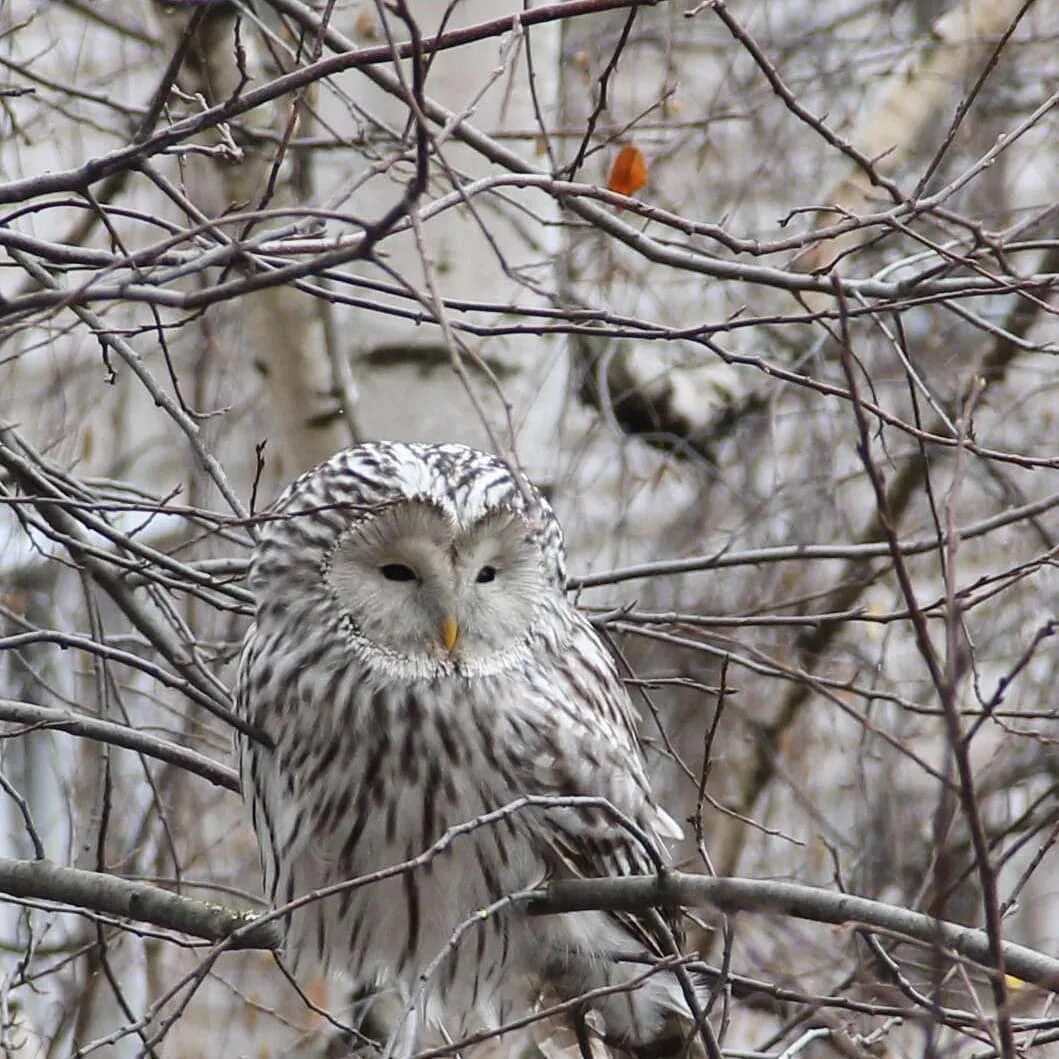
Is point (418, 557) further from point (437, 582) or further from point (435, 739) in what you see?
point (435, 739)

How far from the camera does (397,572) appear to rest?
3205 mm

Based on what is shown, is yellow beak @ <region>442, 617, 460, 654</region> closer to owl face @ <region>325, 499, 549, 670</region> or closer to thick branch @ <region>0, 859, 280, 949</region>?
owl face @ <region>325, 499, 549, 670</region>

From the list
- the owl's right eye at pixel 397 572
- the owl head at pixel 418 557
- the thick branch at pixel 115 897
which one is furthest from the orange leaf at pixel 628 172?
the thick branch at pixel 115 897

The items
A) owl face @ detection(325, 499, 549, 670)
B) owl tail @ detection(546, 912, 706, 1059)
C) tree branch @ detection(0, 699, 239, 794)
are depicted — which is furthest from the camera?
owl tail @ detection(546, 912, 706, 1059)

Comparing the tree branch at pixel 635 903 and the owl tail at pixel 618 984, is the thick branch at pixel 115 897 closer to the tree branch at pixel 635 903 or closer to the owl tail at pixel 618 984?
the tree branch at pixel 635 903

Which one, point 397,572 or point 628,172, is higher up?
point 628,172

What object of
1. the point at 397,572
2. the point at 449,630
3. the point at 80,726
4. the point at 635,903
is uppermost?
the point at 397,572

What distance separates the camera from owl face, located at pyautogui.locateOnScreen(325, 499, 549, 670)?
3.12m

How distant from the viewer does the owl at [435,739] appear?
3158mm

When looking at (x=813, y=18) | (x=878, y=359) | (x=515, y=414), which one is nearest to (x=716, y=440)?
(x=878, y=359)

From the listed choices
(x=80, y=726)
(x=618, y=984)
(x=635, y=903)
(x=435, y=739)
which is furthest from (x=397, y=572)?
(x=635, y=903)

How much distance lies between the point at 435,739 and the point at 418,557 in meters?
0.31

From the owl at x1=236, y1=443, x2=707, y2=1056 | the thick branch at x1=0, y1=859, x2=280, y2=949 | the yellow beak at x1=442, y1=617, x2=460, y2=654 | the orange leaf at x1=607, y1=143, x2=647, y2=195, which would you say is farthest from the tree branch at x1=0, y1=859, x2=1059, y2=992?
the orange leaf at x1=607, y1=143, x2=647, y2=195

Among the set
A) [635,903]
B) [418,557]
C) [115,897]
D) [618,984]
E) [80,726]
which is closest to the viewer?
[635,903]
